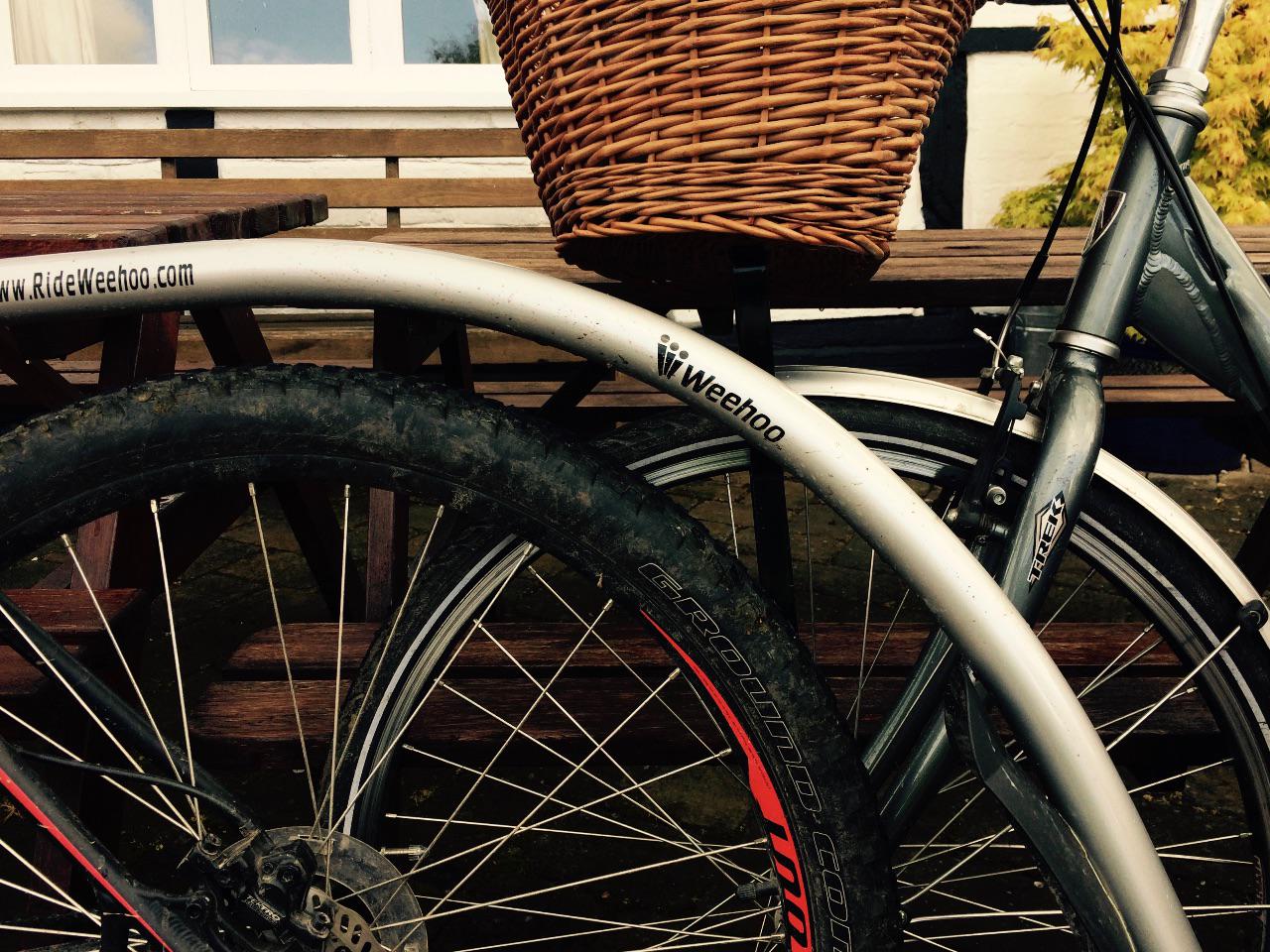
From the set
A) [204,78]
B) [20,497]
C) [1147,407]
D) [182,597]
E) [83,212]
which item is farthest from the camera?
[204,78]

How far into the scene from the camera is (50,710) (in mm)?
1129

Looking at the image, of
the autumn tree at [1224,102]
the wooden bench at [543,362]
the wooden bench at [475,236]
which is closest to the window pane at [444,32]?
the wooden bench at [475,236]

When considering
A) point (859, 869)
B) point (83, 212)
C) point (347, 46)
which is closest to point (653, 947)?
point (859, 869)

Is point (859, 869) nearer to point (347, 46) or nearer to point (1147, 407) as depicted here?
point (1147, 407)

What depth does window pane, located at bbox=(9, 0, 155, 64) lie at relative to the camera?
466 cm

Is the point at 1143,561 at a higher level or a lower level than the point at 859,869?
higher

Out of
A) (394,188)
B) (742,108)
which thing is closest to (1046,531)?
(742,108)

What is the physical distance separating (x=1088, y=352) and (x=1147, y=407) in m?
1.36

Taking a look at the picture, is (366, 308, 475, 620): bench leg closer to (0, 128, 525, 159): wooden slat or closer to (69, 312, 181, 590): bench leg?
(69, 312, 181, 590): bench leg

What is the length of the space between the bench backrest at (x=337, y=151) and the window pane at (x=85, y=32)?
1278 millimetres

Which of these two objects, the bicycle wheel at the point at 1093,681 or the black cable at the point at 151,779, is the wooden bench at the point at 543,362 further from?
the black cable at the point at 151,779

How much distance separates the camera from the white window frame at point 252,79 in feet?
14.9

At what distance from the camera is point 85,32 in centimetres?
470

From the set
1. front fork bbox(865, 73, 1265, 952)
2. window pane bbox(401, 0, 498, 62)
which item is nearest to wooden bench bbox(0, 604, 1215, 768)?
front fork bbox(865, 73, 1265, 952)
